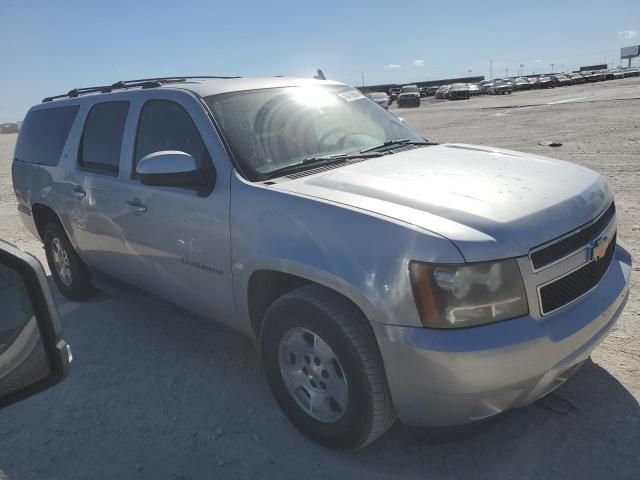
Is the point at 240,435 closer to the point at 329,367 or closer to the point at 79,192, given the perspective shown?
the point at 329,367

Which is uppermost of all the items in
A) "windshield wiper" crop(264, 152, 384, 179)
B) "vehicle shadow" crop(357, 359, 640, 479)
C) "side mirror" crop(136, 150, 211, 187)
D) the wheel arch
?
"side mirror" crop(136, 150, 211, 187)

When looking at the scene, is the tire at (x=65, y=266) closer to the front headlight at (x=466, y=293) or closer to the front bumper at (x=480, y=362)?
the front bumper at (x=480, y=362)

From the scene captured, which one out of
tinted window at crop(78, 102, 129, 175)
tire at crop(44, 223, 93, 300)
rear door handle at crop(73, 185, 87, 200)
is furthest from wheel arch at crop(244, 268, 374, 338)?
tire at crop(44, 223, 93, 300)

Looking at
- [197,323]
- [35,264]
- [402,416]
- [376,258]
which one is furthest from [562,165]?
[35,264]

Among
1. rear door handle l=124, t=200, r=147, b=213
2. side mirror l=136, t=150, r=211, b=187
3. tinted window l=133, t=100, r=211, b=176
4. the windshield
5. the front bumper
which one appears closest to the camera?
the front bumper

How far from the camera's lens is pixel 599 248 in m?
2.55

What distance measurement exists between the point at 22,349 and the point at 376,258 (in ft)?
4.38

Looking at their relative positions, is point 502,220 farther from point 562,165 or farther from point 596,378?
point 596,378

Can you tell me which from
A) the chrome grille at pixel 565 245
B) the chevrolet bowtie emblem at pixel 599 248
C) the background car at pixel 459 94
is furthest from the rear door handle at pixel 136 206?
the background car at pixel 459 94

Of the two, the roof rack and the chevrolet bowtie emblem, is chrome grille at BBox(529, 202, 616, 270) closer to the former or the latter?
the chevrolet bowtie emblem

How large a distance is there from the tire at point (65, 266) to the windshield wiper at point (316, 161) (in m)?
2.67

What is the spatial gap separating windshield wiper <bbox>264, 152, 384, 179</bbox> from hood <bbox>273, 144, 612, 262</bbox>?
13cm

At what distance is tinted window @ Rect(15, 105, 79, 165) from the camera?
4.75 meters

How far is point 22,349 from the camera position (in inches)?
65.6
